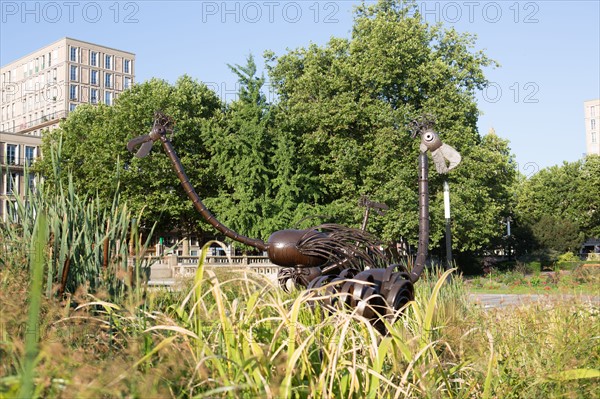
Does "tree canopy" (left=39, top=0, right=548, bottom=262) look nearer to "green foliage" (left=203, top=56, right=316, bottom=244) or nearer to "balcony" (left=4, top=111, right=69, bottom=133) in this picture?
"green foliage" (left=203, top=56, right=316, bottom=244)

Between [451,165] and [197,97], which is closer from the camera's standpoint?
[451,165]

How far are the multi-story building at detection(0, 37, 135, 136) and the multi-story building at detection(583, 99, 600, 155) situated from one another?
7037cm

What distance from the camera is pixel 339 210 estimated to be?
24875 mm

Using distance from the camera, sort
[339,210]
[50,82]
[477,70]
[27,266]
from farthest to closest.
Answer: [50,82], [477,70], [339,210], [27,266]

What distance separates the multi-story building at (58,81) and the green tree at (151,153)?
50.7 metres

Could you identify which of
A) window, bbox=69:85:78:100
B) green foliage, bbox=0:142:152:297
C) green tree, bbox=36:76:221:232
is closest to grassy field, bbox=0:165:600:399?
green foliage, bbox=0:142:152:297

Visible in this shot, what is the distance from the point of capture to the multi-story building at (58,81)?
82.7m

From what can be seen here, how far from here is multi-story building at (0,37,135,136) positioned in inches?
3255

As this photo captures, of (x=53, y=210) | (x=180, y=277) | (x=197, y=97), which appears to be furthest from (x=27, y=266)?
(x=197, y=97)

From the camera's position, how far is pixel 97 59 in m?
86.7

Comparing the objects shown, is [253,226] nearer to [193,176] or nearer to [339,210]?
[339,210]

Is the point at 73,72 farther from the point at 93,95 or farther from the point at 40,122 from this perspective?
the point at 40,122

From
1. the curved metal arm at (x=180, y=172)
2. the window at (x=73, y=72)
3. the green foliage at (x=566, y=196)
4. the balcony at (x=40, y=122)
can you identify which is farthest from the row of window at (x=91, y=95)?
the curved metal arm at (x=180, y=172)

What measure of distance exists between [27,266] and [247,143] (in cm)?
2195
